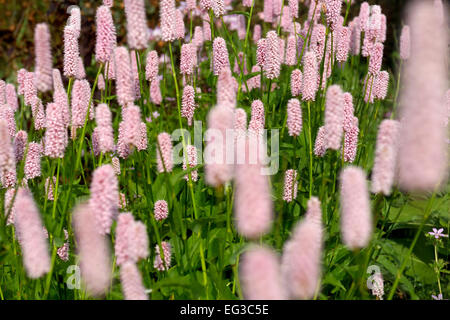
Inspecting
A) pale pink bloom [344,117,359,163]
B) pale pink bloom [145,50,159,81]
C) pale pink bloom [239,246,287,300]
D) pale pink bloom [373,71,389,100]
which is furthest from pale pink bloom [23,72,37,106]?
pale pink bloom [239,246,287,300]

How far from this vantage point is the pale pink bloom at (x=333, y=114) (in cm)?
155

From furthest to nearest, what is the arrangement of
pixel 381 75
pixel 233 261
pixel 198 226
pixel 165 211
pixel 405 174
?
pixel 381 75
pixel 165 211
pixel 198 226
pixel 233 261
pixel 405 174

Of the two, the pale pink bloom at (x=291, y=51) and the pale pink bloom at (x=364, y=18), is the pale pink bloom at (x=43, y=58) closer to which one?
the pale pink bloom at (x=291, y=51)

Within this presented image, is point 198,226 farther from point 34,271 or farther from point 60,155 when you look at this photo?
point 34,271

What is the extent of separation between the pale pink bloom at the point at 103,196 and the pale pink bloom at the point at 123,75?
457mm

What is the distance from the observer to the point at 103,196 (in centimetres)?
138

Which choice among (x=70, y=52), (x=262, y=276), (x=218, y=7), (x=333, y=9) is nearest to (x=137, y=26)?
(x=70, y=52)

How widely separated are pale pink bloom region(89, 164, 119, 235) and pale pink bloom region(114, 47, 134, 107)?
457 millimetres

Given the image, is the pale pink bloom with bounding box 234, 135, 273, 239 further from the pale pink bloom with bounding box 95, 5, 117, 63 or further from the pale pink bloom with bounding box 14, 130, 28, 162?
the pale pink bloom with bounding box 14, 130, 28, 162

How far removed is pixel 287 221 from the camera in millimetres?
2568

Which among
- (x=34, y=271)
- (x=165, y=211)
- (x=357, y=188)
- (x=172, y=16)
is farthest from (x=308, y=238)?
(x=172, y=16)

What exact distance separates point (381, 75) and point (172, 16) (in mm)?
1203

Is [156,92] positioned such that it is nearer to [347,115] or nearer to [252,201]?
[347,115]

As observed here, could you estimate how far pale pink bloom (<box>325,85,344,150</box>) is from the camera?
1.55 m
